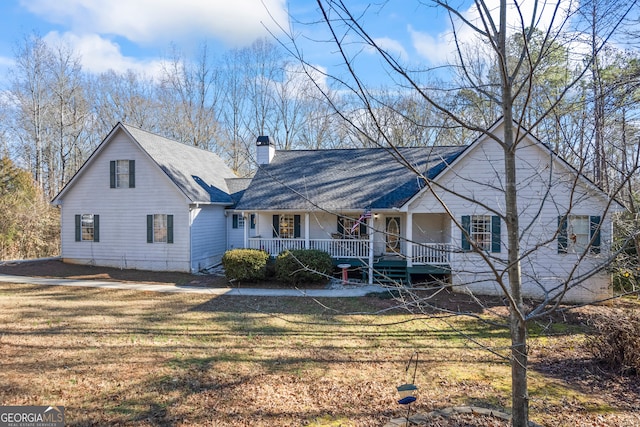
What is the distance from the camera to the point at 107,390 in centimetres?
491

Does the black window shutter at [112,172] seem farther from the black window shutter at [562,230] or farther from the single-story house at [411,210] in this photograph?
the black window shutter at [562,230]

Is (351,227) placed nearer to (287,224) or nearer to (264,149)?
(287,224)

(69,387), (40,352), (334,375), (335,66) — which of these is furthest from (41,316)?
(335,66)

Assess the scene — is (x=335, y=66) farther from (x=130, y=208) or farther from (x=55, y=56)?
(x=55, y=56)

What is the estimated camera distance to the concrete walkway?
39.3ft

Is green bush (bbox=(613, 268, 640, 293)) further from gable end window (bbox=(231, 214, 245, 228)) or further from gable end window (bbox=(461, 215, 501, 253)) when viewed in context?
gable end window (bbox=(231, 214, 245, 228))

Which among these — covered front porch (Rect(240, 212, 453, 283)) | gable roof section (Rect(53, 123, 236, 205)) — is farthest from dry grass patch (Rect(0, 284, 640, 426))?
→ gable roof section (Rect(53, 123, 236, 205))

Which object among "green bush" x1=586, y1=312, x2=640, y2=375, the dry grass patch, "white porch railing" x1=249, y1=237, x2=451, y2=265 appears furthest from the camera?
"white porch railing" x1=249, y1=237, x2=451, y2=265

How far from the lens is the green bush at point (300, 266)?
1293cm

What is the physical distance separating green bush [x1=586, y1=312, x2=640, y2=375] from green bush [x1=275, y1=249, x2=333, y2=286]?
8163 mm

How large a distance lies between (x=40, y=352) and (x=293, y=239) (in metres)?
9.38

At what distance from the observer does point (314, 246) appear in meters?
14.8

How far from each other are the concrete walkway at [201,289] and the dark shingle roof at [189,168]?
4.29 meters

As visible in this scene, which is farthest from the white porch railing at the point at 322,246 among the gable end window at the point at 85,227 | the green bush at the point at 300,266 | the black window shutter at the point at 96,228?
the gable end window at the point at 85,227
